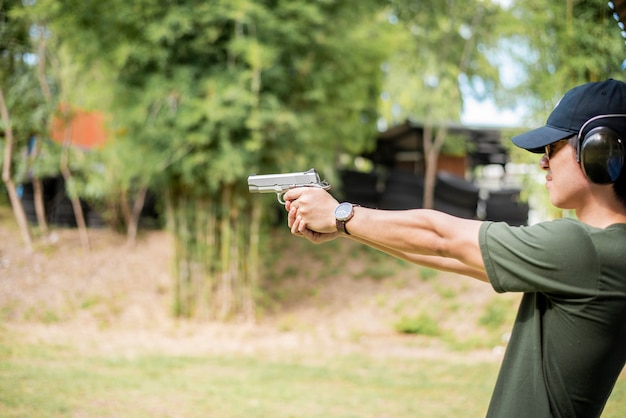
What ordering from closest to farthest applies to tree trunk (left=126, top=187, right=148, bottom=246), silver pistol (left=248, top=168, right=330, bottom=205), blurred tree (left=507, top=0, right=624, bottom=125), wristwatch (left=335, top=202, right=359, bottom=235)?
wristwatch (left=335, top=202, right=359, bottom=235)
silver pistol (left=248, top=168, right=330, bottom=205)
blurred tree (left=507, top=0, right=624, bottom=125)
tree trunk (left=126, top=187, right=148, bottom=246)

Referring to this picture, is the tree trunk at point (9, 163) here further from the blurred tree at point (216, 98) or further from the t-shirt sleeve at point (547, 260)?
the t-shirt sleeve at point (547, 260)

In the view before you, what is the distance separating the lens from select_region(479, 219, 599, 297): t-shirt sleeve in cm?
133

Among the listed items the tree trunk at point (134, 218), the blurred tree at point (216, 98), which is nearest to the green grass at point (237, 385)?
the blurred tree at point (216, 98)

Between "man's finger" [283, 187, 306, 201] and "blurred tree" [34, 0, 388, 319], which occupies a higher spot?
"blurred tree" [34, 0, 388, 319]

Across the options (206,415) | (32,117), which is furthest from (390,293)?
(32,117)

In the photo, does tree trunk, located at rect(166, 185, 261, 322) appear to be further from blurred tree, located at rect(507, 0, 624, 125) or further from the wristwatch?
the wristwatch

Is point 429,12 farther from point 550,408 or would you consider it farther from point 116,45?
point 550,408

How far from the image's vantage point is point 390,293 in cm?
996

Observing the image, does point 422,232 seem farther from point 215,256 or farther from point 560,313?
point 215,256

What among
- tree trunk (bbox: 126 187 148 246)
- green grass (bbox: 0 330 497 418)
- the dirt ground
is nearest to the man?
green grass (bbox: 0 330 497 418)

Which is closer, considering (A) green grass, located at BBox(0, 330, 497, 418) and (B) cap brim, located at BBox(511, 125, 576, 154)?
(B) cap brim, located at BBox(511, 125, 576, 154)

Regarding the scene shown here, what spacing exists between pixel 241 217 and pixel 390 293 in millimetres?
3030

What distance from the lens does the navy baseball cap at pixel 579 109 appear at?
1.42 m

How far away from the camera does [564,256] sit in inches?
52.4
